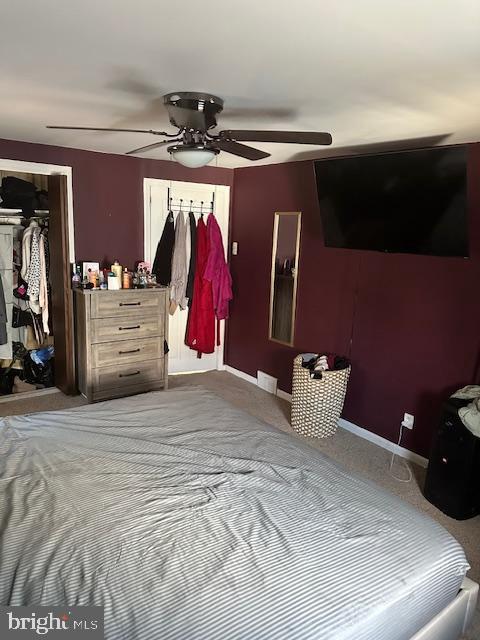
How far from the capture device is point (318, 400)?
3.26 metres

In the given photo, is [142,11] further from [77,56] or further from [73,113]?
[73,113]

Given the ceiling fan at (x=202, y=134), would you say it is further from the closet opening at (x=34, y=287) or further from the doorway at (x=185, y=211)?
the doorway at (x=185, y=211)

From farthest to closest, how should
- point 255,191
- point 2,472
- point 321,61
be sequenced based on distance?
point 255,191 → point 2,472 → point 321,61

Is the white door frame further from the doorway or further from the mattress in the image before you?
the mattress

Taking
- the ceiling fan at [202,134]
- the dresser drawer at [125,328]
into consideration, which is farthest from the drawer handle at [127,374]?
the ceiling fan at [202,134]

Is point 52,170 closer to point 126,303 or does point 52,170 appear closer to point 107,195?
point 107,195

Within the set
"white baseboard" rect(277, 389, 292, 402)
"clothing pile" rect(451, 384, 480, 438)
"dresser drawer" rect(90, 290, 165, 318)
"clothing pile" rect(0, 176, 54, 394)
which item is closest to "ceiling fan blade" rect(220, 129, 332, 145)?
"clothing pile" rect(451, 384, 480, 438)

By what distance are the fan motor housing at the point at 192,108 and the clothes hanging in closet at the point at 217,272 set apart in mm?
2219

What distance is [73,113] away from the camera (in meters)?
2.41

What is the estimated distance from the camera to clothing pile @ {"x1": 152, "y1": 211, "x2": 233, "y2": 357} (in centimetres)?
420

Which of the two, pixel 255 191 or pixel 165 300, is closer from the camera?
pixel 165 300

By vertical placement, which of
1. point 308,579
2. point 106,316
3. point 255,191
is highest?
point 255,191

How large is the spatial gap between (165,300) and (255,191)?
1.37 meters

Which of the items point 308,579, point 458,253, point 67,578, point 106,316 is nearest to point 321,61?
point 458,253
